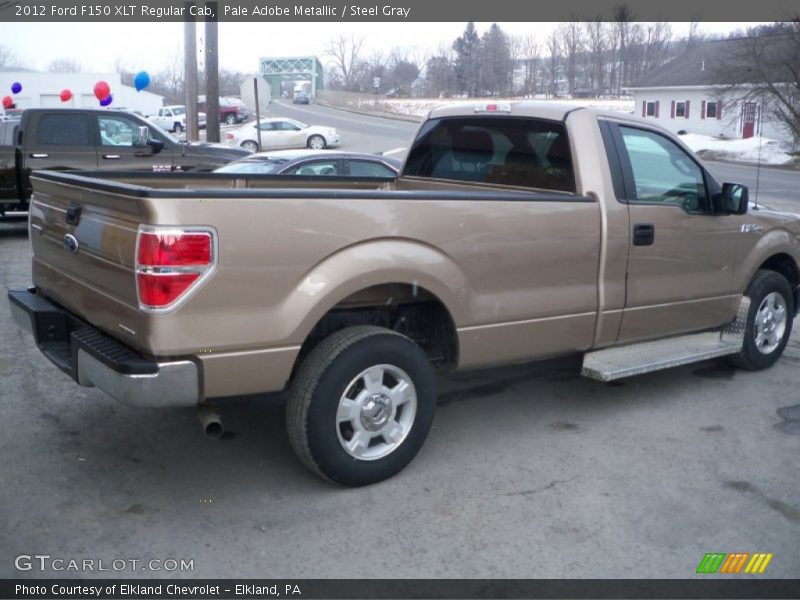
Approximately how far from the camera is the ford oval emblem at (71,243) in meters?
4.50

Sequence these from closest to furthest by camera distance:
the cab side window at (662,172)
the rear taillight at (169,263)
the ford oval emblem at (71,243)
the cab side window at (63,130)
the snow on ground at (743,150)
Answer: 1. the rear taillight at (169,263)
2. the ford oval emblem at (71,243)
3. the cab side window at (662,172)
4. the cab side window at (63,130)
5. the snow on ground at (743,150)

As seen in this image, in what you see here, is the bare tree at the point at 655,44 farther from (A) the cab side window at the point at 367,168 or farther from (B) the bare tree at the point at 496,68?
(A) the cab side window at the point at 367,168

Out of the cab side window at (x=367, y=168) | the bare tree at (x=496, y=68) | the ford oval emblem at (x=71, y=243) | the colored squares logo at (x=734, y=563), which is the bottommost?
the colored squares logo at (x=734, y=563)

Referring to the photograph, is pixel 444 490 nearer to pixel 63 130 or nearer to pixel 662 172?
pixel 662 172

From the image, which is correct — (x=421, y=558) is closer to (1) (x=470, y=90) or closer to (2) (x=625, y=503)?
(2) (x=625, y=503)

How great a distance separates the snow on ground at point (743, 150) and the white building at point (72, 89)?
1495 inches

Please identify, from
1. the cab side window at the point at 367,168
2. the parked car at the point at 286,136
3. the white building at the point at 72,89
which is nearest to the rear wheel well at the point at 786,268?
the cab side window at the point at 367,168

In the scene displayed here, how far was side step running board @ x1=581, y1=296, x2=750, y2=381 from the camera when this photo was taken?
5.39m

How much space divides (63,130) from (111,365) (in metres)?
10.4

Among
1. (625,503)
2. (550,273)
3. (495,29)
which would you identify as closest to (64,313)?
(550,273)

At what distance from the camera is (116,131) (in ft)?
44.9

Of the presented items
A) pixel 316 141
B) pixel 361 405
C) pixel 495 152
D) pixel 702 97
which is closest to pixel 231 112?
pixel 316 141

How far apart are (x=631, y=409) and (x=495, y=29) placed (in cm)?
8696

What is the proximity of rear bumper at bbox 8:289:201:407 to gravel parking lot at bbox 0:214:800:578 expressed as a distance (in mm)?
625
